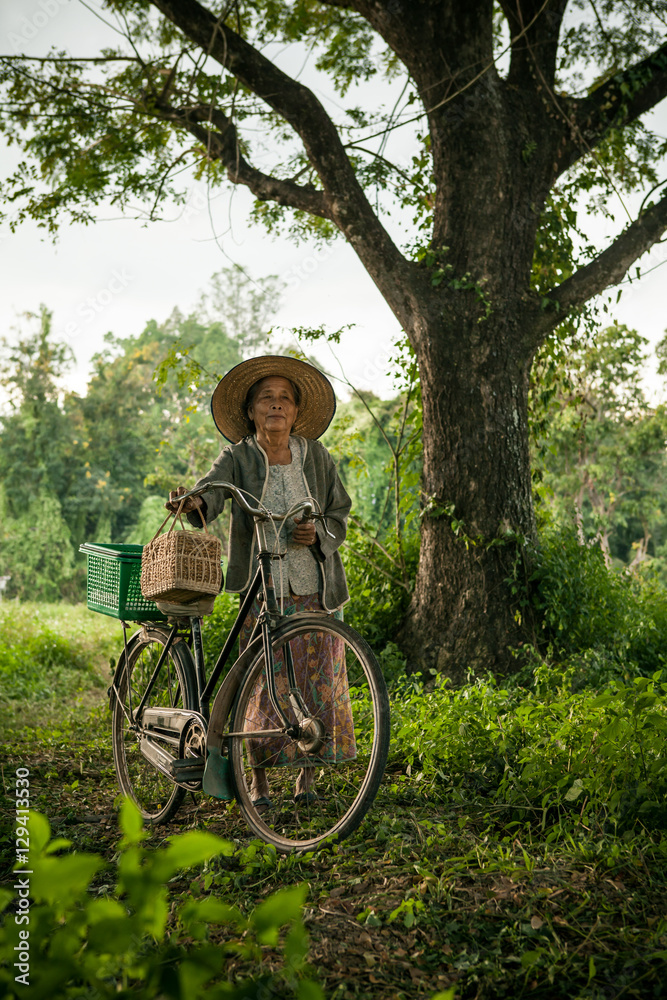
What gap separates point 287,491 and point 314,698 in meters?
0.90

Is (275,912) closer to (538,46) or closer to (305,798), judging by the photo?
(305,798)

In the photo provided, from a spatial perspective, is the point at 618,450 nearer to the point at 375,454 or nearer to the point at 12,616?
the point at 375,454

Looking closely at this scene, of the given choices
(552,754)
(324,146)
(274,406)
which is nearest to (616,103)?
(324,146)

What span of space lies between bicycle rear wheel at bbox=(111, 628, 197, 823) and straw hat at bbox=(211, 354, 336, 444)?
1004 mm

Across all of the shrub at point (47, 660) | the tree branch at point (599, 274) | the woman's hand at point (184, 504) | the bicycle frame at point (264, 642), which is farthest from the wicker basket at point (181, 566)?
the shrub at point (47, 660)

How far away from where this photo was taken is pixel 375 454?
21.6 m

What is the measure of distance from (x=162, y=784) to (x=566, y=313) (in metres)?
3.97

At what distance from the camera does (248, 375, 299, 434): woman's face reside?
11.0 feet

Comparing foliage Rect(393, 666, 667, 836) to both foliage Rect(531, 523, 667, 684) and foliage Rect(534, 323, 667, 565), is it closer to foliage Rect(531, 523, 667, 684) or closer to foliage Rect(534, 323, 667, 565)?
foliage Rect(531, 523, 667, 684)

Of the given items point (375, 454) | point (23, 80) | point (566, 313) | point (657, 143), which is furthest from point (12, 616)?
point (375, 454)

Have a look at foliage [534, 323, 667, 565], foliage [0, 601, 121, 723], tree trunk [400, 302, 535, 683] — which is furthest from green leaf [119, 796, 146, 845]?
foliage [534, 323, 667, 565]

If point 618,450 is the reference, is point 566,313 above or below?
below

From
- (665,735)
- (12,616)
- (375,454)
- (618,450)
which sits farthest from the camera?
(375,454)

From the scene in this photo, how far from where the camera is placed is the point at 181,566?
9.03ft
